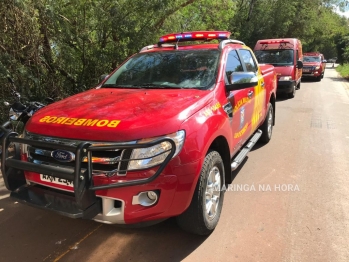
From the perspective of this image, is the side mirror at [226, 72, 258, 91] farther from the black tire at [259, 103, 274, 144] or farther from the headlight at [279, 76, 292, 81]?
the headlight at [279, 76, 292, 81]

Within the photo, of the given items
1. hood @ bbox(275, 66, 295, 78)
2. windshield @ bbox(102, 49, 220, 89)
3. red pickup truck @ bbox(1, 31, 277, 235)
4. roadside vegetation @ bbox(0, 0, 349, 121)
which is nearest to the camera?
red pickup truck @ bbox(1, 31, 277, 235)

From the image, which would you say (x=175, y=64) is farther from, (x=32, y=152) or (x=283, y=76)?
(x=283, y=76)

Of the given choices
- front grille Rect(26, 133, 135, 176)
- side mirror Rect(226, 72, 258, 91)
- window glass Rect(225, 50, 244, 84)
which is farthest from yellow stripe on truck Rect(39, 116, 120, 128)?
window glass Rect(225, 50, 244, 84)

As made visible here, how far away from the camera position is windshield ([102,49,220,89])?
3.59 m

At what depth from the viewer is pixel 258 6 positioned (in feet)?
85.6

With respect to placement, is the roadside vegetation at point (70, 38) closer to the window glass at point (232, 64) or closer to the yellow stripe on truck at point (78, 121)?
the yellow stripe on truck at point (78, 121)

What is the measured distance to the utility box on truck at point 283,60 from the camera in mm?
11227

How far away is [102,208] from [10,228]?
1.43m

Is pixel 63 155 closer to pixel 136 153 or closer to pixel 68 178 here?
pixel 68 178

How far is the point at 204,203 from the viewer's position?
9.34 feet

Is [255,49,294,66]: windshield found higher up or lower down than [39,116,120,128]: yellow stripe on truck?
higher up

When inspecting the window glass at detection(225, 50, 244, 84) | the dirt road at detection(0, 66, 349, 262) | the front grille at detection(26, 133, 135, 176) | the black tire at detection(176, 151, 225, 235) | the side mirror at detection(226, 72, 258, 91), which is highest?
the window glass at detection(225, 50, 244, 84)

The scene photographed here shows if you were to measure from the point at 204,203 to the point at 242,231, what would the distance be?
63 cm
